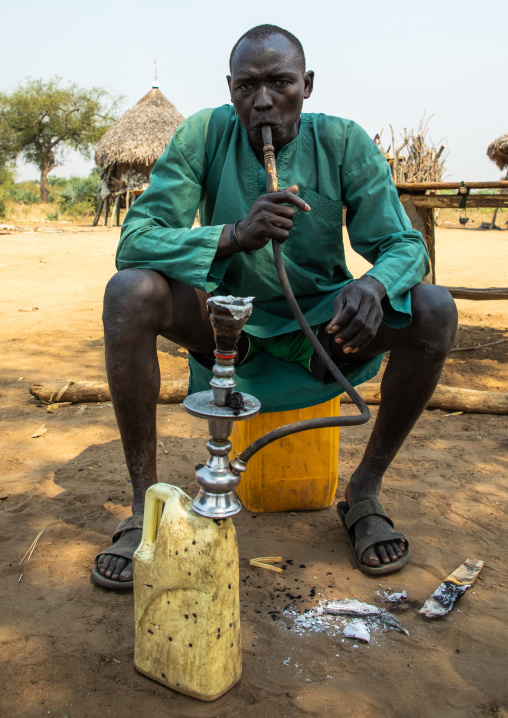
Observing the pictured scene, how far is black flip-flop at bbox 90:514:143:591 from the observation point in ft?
5.03

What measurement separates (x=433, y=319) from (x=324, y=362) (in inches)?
16.3

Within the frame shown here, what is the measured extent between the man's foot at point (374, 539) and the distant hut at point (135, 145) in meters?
15.4

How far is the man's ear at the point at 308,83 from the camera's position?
73.0 inches

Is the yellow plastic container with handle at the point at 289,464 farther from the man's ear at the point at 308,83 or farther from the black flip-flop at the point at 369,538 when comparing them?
the man's ear at the point at 308,83

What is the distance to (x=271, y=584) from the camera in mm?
1613

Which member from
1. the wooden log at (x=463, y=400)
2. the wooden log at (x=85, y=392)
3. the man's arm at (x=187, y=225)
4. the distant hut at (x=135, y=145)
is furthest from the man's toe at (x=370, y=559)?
the distant hut at (x=135, y=145)

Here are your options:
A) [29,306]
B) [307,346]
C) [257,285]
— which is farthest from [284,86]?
[29,306]

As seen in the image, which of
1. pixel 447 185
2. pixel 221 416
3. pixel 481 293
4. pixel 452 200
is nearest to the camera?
pixel 221 416

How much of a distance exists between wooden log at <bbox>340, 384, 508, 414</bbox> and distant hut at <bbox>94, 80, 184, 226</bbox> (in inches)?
560

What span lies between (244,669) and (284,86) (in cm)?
150

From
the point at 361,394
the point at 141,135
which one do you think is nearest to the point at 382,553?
the point at 361,394

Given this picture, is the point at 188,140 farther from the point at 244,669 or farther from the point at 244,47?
the point at 244,669

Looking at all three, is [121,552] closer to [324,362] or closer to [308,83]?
[324,362]

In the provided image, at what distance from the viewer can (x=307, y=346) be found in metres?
1.88
